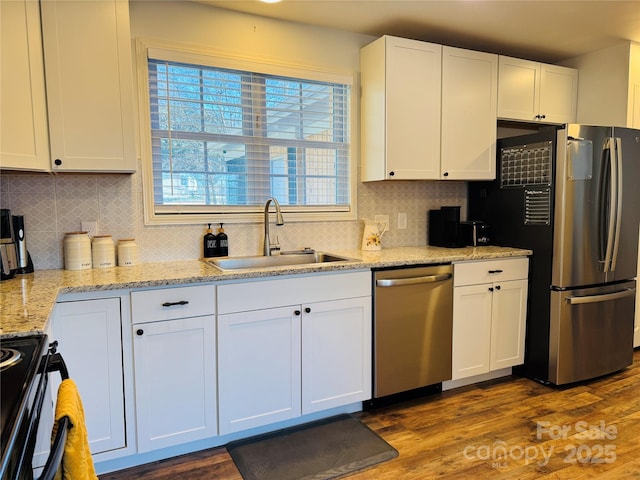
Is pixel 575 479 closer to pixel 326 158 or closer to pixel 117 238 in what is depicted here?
pixel 326 158

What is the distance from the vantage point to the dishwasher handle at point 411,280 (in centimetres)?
247

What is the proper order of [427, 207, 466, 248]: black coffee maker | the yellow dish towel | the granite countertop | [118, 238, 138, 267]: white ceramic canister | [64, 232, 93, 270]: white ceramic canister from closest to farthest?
the yellow dish towel
the granite countertop
[64, 232, 93, 270]: white ceramic canister
[118, 238, 138, 267]: white ceramic canister
[427, 207, 466, 248]: black coffee maker

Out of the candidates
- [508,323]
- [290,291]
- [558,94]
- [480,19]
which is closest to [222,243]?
[290,291]

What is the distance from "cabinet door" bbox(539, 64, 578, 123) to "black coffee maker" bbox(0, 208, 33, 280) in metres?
3.54

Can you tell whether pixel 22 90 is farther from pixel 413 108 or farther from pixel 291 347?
pixel 413 108

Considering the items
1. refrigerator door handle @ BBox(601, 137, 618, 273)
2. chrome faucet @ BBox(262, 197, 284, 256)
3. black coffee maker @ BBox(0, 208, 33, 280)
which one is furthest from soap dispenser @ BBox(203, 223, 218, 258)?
refrigerator door handle @ BBox(601, 137, 618, 273)

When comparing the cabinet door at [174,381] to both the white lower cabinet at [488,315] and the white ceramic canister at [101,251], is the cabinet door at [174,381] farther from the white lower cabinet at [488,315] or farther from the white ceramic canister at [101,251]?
the white lower cabinet at [488,315]

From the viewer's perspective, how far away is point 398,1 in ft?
8.26

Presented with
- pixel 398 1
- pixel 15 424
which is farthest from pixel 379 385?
pixel 398 1

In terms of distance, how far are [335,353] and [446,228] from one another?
136cm

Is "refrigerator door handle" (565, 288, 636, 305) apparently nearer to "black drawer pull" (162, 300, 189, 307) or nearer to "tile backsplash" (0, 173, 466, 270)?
"tile backsplash" (0, 173, 466, 270)

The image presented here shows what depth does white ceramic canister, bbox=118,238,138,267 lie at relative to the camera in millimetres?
2350

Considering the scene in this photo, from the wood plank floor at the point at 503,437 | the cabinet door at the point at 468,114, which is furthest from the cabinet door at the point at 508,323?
the cabinet door at the point at 468,114

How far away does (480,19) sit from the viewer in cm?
279
